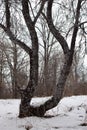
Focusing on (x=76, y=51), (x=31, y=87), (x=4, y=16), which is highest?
(x=4, y=16)

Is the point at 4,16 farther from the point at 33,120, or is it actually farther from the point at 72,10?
the point at 33,120

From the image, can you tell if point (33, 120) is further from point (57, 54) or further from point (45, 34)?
point (57, 54)

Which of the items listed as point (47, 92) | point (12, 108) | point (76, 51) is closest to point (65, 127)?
point (76, 51)

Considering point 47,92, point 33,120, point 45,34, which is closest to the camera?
point 33,120

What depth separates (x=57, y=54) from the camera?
37.8m

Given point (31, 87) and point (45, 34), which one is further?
point (45, 34)

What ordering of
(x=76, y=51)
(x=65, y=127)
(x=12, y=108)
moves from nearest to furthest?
(x=65, y=127)
(x=76, y=51)
(x=12, y=108)

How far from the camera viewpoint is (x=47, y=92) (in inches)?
996

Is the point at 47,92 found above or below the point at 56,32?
below

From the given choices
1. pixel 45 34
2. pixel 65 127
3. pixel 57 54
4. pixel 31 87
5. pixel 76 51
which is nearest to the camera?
pixel 65 127

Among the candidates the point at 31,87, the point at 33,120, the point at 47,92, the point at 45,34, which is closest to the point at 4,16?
the point at 31,87

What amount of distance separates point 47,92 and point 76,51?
14124 mm

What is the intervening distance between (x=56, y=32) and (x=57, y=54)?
26.8 m

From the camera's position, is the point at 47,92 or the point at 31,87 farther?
the point at 47,92
